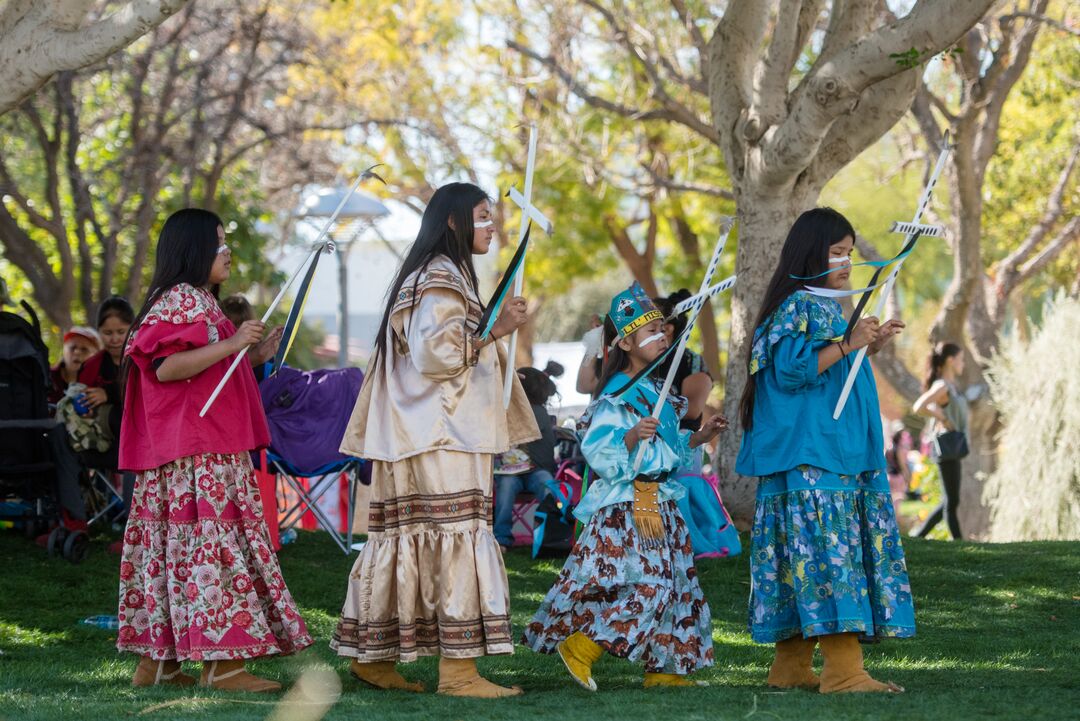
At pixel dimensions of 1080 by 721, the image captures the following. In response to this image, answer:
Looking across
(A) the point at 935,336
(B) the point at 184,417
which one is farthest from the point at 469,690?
(A) the point at 935,336

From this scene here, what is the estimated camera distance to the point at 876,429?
532 cm

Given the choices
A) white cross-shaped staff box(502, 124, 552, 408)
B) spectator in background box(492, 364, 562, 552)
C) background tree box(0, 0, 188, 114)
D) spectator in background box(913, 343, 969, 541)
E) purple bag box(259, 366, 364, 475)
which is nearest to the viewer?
white cross-shaped staff box(502, 124, 552, 408)

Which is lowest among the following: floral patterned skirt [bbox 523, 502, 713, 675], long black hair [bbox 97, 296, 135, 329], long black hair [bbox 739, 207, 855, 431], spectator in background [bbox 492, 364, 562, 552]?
floral patterned skirt [bbox 523, 502, 713, 675]

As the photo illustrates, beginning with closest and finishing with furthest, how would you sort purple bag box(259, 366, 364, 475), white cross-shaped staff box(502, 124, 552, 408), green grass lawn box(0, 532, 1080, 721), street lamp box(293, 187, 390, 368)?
green grass lawn box(0, 532, 1080, 721)
white cross-shaped staff box(502, 124, 552, 408)
purple bag box(259, 366, 364, 475)
street lamp box(293, 187, 390, 368)

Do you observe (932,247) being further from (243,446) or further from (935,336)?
(243,446)

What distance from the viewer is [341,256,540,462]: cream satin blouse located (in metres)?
5.17

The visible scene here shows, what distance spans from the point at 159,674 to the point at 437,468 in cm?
141

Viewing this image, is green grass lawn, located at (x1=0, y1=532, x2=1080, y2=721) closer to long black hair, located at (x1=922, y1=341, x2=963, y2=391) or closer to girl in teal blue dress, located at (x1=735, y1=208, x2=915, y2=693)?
girl in teal blue dress, located at (x1=735, y1=208, x2=915, y2=693)

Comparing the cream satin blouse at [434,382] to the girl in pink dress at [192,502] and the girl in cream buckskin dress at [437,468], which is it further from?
the girl in pink dress at [192,502]

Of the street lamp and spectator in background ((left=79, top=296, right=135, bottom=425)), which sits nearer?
spectator in background ((left=79, top=296, right=135, bottom=425))

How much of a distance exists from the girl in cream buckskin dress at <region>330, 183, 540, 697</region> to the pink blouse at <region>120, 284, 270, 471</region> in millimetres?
506

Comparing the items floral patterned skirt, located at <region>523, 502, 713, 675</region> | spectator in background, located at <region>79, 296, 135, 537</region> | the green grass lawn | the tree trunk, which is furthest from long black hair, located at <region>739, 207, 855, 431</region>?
spectator in background, located at <region>79, 296, 135, 537</region>

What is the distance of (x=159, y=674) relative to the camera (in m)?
5.58

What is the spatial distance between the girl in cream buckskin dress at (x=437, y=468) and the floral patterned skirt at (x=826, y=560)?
99 centimetres
